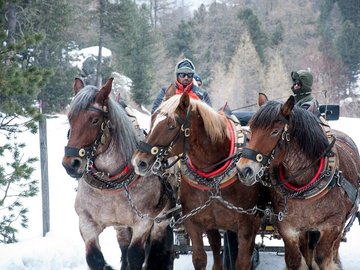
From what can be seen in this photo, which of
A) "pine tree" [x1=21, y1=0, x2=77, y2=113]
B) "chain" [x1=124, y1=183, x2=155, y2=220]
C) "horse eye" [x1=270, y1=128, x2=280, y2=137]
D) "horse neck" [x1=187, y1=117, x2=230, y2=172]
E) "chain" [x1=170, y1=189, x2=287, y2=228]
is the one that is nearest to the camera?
"horse eye" [x1=270, y1=128, x2=280, y2=137]

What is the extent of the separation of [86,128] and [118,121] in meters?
0.45

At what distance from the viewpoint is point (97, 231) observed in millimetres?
5648

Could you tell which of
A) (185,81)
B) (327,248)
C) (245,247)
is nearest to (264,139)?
(245,247)

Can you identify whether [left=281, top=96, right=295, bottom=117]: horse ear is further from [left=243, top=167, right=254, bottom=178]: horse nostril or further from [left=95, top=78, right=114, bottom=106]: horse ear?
[left=95, top=78, right=114, bottom=106]: horse ear

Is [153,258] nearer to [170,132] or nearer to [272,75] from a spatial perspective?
[170,132]

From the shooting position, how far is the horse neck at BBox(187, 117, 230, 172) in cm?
517

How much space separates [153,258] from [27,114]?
2.41 meters

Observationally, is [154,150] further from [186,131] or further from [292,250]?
[292,250]

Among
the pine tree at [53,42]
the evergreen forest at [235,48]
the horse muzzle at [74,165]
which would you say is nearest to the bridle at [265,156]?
the horse muzzle at [74,165]

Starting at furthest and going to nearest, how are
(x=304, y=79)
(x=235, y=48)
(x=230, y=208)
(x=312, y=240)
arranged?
(x=235, y=48) → (x=304, y=79) → (x=312, y=240) → (x=230, y=208)

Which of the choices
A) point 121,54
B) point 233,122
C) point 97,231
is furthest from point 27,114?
point 121,54

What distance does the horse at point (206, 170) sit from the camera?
4953 millimetres

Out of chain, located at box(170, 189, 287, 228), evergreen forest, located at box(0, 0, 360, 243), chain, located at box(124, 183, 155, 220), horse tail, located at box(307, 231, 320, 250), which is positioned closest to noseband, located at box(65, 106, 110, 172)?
chain, located at box(124, 183, 155, 220)

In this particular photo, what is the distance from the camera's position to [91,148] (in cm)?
512
